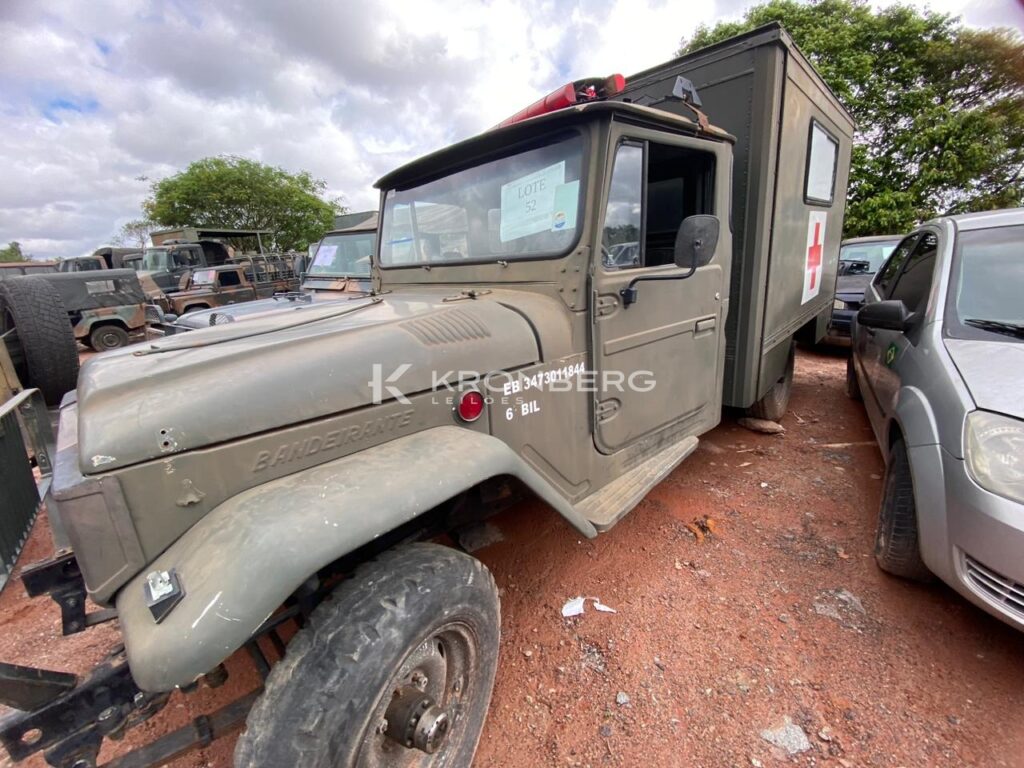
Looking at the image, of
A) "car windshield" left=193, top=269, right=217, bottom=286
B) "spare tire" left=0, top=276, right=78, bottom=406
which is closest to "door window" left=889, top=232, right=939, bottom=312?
"spare tire" left=0, top=276, right=78, bottom=406

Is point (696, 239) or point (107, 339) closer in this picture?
point (696, 239)

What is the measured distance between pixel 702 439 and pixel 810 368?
10.8ft

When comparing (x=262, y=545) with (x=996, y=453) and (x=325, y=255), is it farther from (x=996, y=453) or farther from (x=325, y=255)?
(x=325, y=255)

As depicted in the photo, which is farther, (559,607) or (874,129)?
(874,129)

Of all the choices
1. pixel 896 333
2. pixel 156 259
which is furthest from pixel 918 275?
pixel 156 259

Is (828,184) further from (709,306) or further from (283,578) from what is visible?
(283,578)

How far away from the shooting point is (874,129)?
1289 cm

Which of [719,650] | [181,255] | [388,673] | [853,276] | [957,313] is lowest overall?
[719,650]

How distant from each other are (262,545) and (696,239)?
6.38 feet

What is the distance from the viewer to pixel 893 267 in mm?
4500

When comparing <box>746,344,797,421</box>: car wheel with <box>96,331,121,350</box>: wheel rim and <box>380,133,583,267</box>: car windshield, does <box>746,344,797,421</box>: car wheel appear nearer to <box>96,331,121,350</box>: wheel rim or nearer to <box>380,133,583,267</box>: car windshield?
<box>380,133,583,267</box>: car windshield

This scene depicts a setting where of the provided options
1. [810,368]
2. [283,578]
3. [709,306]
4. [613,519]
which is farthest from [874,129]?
[283,578]

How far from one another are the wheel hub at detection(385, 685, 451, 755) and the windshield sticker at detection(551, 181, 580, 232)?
1855 mm

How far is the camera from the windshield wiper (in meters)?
2.33
